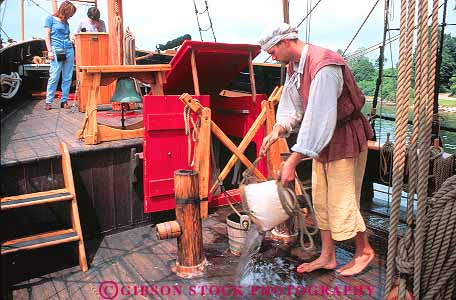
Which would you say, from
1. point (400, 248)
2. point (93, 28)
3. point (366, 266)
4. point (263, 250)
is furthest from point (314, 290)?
point (93, 28)

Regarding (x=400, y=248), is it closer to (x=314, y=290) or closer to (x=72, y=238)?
(x=314, y=290)

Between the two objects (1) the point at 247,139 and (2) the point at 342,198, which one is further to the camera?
(1) the point at 247,139

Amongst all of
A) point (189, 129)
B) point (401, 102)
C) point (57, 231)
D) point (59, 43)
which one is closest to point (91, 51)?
point (59, 43)

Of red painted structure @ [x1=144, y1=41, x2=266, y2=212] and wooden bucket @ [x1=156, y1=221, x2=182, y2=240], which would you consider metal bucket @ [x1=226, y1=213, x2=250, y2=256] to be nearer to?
wooden bucket @ [x1=156, y1=221, x2=182, y2=240]

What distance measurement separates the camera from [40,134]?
4555 millimetres

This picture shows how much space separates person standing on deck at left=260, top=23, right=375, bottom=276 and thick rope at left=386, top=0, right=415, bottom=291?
2.17 feet

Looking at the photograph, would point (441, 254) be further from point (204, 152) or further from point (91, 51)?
point (91, 51)

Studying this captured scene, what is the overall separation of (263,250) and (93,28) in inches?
202

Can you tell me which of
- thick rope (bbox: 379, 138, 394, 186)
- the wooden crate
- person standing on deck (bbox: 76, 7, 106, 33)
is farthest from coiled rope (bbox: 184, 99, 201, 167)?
person standing on deck (bbox: 76, 7, 106, 33)

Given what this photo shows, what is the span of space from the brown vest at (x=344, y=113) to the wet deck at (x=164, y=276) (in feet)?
2.94

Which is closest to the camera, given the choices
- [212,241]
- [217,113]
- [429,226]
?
[429,226]

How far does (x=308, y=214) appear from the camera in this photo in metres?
4.26

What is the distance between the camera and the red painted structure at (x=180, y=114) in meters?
3.91

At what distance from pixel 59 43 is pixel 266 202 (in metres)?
4.85
